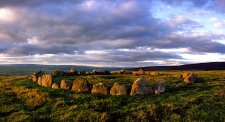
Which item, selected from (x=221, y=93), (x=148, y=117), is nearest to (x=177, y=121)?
(x=148, y=117)

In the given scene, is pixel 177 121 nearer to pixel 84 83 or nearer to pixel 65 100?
pixel 65 100

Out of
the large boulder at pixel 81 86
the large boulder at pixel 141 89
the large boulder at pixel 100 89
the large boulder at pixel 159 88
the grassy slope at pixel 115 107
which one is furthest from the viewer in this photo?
the large boulder at pixel 81 86

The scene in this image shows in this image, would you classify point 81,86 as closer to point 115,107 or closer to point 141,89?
point 141,89

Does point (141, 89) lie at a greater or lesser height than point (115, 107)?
greater

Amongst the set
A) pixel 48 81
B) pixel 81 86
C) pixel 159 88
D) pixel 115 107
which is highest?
pixel 48 81

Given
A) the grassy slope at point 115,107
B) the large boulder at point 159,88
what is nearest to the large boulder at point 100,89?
the grassy slope at point 115,107

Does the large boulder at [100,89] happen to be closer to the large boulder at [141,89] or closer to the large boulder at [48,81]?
the large boulder at [141,89]

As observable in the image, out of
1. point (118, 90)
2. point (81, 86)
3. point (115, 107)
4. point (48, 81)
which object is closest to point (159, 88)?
point (118, 90)

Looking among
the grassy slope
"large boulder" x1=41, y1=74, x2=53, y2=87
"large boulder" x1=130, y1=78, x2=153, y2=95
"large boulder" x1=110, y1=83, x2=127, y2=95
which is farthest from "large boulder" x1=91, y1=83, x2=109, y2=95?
"large boulder" x1=41, y1=74, x2=53, y2=87

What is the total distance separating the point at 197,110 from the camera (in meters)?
24.6

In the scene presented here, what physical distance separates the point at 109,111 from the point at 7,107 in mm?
11203

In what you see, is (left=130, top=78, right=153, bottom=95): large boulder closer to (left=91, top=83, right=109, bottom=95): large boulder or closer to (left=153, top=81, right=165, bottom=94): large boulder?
(left=153, top=81, right=165, bottom=94): large boulder

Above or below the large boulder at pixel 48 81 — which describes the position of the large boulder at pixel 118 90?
below

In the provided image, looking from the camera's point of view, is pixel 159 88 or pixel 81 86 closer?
pixel 159 88
